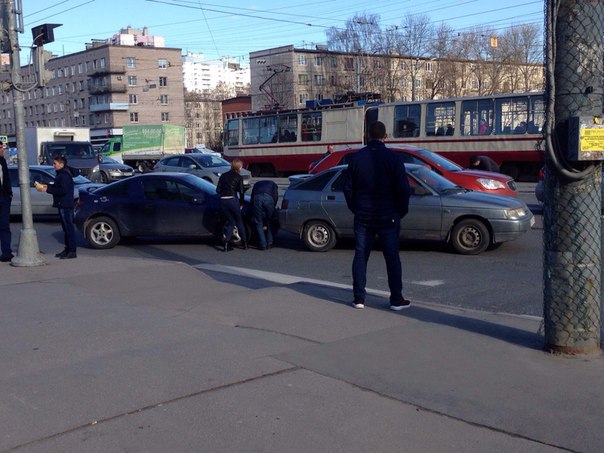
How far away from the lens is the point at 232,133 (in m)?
40.8

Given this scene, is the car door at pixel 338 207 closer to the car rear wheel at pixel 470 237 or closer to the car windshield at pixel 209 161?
the car rear wheel at pixel 470 237

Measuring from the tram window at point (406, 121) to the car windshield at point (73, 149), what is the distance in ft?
45.6

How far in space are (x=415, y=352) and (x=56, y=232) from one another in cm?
1279

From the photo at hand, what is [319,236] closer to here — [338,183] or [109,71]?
[338,183]

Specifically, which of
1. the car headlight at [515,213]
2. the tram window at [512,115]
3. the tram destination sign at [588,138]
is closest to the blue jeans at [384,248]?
the tram destination sign at [588,138]

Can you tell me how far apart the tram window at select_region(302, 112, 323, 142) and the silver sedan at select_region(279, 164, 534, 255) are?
22.6 m

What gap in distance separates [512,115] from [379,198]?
2223 centimetres

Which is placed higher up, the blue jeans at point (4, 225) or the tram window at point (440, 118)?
the tram window at point (440, 118)

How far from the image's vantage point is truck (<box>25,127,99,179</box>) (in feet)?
110

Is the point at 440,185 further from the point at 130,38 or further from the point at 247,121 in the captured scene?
the point at 130,38

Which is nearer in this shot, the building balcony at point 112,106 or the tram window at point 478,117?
the tram window at point 478,117

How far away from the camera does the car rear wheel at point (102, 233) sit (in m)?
14.2

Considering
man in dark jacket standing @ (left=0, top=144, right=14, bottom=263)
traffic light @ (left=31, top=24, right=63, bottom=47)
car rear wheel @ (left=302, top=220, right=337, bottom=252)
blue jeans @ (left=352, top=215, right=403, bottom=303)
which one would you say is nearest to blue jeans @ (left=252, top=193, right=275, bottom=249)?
car rear wheel @ (left=302, top=220, right=337, bottom=252)

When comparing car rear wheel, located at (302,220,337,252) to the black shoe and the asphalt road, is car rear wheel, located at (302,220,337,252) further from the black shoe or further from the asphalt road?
the black shoe
